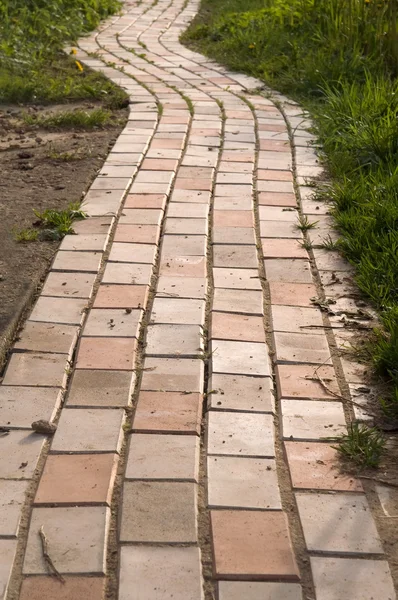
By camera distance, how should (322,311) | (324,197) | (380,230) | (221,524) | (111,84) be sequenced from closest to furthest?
1. (221,524)
2. (322,311)
3. (380,230)
4. (324,197)
5. (111,84)

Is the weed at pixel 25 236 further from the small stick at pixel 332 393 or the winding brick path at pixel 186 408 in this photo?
the small stick at pixel 332 393

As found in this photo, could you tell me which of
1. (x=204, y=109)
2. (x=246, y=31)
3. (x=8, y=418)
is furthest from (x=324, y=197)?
(x=246, y=31)

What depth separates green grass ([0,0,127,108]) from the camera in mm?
6762

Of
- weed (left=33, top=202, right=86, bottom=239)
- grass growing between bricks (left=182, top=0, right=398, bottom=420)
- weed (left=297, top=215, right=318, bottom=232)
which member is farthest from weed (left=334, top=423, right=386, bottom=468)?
weed (left=33, top=202, right=86, bottom=239)

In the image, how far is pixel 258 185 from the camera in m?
4.99

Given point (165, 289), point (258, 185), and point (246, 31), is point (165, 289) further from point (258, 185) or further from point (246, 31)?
point (246, 31)

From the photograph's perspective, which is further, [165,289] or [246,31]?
[246,31]

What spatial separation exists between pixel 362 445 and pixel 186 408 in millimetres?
585

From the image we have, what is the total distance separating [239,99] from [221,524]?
501cm

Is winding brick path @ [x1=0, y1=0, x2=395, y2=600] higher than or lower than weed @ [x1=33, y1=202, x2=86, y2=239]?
higher

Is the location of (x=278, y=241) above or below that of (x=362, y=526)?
below

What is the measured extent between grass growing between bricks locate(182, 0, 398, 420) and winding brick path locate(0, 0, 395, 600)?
16 cm

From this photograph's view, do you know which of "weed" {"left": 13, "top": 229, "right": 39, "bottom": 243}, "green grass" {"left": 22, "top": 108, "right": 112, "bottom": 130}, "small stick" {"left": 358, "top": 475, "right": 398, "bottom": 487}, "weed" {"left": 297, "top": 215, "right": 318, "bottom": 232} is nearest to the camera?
"small stick" {"left": 358, "top": 475, "right": 398, "bottom": 487}

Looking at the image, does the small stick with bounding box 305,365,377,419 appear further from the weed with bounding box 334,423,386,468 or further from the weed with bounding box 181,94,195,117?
the weed with bounding box 181,94,195,117
